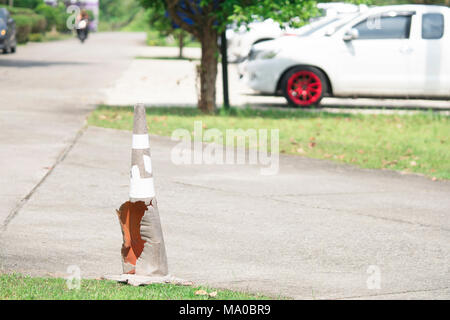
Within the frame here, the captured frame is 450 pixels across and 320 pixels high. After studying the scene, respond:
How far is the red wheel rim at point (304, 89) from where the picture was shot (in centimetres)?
1598

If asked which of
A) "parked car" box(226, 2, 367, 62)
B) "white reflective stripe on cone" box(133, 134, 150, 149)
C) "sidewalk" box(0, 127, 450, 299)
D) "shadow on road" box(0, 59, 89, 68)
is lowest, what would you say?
"sidewalk" box(0, 127, 450, 299)

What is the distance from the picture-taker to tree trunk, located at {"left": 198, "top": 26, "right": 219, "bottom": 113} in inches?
593

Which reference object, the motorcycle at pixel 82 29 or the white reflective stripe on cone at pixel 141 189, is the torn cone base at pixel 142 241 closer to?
the white reflective stripe on cone at pixel 141 189

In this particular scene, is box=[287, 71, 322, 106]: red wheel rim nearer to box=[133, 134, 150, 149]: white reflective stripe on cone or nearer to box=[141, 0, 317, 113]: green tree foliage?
box=[141, 0, 317, 113]: green tree foliage

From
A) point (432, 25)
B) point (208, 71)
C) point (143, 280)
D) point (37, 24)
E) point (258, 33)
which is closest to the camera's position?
point (143, 280)

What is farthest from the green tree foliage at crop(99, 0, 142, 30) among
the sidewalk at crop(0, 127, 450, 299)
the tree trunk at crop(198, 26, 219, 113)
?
the sidewalk at crop(0, 127, 450, 299)

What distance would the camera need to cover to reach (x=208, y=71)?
15.2 m

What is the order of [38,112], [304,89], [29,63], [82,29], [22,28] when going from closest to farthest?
[38,112] → [304,89] → [29,63] → [22,28] → [82,29]

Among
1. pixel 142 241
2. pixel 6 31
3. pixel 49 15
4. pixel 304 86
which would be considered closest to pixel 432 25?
pixel 304 86

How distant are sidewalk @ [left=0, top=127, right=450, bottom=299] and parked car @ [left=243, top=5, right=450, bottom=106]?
18.9 ft

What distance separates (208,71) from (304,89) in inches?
76.3

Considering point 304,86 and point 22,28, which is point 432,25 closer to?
point 304,86

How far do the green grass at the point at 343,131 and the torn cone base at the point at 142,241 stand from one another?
516 centimetres

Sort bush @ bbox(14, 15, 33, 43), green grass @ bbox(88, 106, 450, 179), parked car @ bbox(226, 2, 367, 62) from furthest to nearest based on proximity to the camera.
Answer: bush @ bbox(14, 15, 33, 43) < parked car @ bbox(226, 2, 367, 62) < green grass @ bbox(88, 106, 450, 179)
